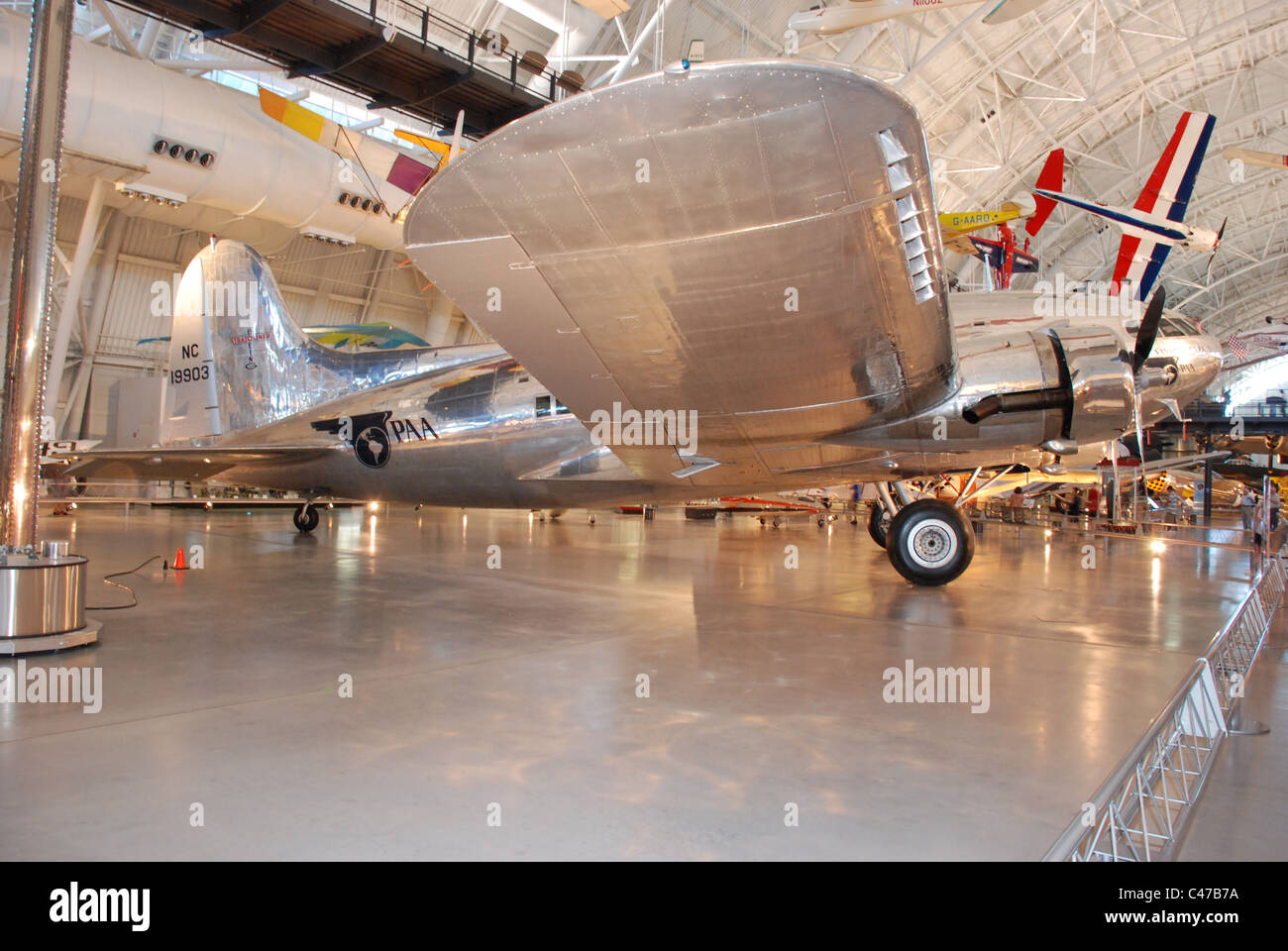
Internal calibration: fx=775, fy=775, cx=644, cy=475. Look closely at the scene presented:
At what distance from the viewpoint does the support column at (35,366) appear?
18.4ft

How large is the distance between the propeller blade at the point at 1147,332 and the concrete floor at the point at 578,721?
104 inches

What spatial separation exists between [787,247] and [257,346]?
1058 cm

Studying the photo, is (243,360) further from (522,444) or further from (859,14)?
(859,14)

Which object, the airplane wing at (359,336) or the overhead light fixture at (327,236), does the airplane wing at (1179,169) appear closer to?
the airplane wing at (359,336)

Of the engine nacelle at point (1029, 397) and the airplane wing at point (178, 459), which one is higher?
the engine nacelle at point (1029, 397)

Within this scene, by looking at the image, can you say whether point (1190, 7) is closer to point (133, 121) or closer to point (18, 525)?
point (133, 121)

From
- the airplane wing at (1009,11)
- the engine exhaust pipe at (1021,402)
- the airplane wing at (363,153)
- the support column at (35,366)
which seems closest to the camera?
the support column at (35,366)

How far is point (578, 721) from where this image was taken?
4281 mm

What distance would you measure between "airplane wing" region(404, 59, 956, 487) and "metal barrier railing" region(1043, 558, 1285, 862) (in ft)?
8.42

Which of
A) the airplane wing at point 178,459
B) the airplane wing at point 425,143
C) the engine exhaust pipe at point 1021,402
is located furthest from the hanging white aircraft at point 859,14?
the airplane wing at point 178,459

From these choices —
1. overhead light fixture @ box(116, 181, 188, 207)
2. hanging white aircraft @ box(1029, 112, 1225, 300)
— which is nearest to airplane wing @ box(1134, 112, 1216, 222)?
hanging white aircraft @ box(1029, 112, 1225, 300)

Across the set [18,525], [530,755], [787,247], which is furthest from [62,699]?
[787,247]

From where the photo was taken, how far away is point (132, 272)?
98.5ft

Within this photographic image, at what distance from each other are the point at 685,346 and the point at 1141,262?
1029 inches
